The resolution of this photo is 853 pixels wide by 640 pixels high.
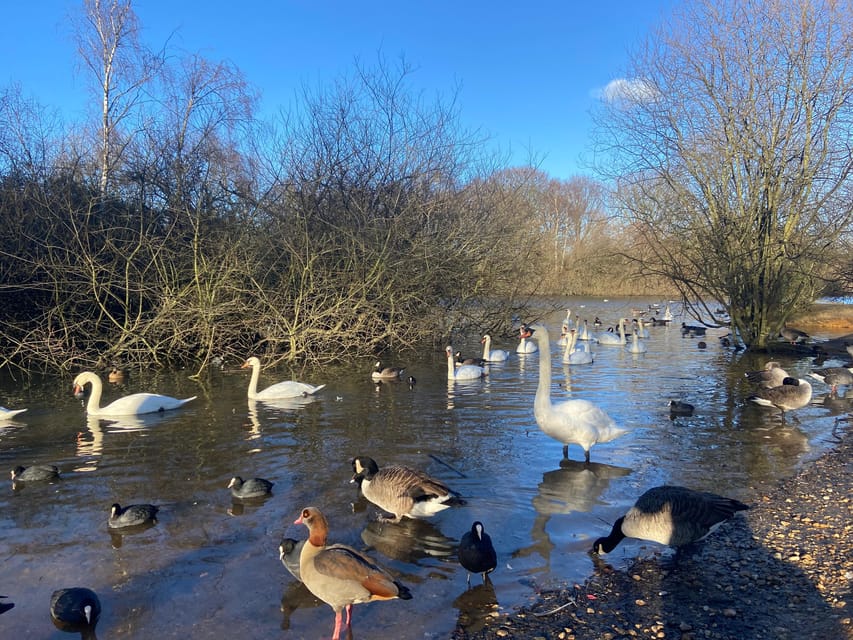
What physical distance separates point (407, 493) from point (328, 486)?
1.70 meters

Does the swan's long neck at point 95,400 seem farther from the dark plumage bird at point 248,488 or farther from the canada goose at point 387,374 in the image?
the canada goose at point 387,374

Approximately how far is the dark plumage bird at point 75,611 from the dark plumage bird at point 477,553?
8.62ft

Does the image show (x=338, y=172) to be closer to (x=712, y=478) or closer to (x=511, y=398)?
(x=511, y=398)

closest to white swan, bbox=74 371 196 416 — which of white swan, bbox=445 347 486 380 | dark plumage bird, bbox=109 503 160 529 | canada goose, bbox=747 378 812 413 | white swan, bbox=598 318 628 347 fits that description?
dark plumage bird, bbox=109 503 160 529

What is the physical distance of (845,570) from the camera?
4820 mm

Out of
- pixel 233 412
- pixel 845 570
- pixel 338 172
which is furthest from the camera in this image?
pixel 338 172

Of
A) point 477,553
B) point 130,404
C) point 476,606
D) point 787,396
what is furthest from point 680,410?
point 130,404

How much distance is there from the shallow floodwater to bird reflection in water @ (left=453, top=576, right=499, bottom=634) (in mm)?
16

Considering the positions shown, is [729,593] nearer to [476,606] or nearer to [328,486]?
[476,606]

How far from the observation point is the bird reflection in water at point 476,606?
4297 millimetres

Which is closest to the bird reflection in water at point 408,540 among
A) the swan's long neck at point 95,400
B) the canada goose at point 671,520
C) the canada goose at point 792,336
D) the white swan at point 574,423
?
the canada goose at point 671,520

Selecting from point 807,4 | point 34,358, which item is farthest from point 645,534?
point 807,4

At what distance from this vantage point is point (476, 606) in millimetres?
4539

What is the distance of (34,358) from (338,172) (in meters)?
9.59
